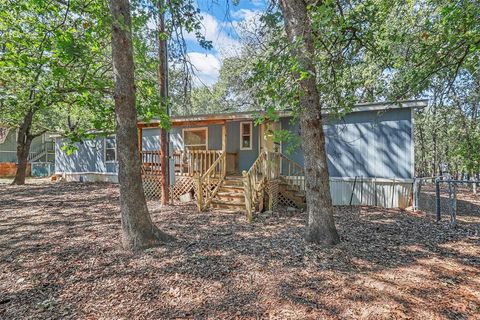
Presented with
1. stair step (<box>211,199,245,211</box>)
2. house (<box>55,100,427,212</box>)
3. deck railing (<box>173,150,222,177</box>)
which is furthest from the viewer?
deck railing (<box>173,150,222,177</box>)

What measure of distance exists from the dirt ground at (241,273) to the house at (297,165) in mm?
1945

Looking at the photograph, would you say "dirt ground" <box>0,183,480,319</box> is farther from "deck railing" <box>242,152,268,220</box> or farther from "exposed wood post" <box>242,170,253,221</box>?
"deck railing" <box>242,152,268,220</box>

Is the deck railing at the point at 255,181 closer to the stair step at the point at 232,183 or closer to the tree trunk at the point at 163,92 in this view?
the stair step at the point at 232,183

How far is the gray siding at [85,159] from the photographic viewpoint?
14352 millimetres

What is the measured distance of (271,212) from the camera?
741 cm

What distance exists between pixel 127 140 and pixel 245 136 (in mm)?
6726

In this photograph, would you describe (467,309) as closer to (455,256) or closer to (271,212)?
(455,256)

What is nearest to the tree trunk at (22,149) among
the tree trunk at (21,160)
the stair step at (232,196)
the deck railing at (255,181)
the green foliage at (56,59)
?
the tree trunk at (21,160)

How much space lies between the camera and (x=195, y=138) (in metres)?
11.5

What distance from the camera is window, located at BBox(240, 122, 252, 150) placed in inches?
413

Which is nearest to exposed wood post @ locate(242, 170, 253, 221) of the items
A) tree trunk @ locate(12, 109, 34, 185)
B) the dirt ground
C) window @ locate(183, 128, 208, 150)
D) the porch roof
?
the dirt ground

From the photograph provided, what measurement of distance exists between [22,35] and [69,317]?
745cm

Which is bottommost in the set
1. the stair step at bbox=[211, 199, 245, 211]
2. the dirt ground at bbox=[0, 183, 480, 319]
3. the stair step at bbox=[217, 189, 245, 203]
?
the dirt ground at bbox=[0, 183, 480, 319]

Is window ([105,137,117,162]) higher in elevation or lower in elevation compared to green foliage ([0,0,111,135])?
lower
